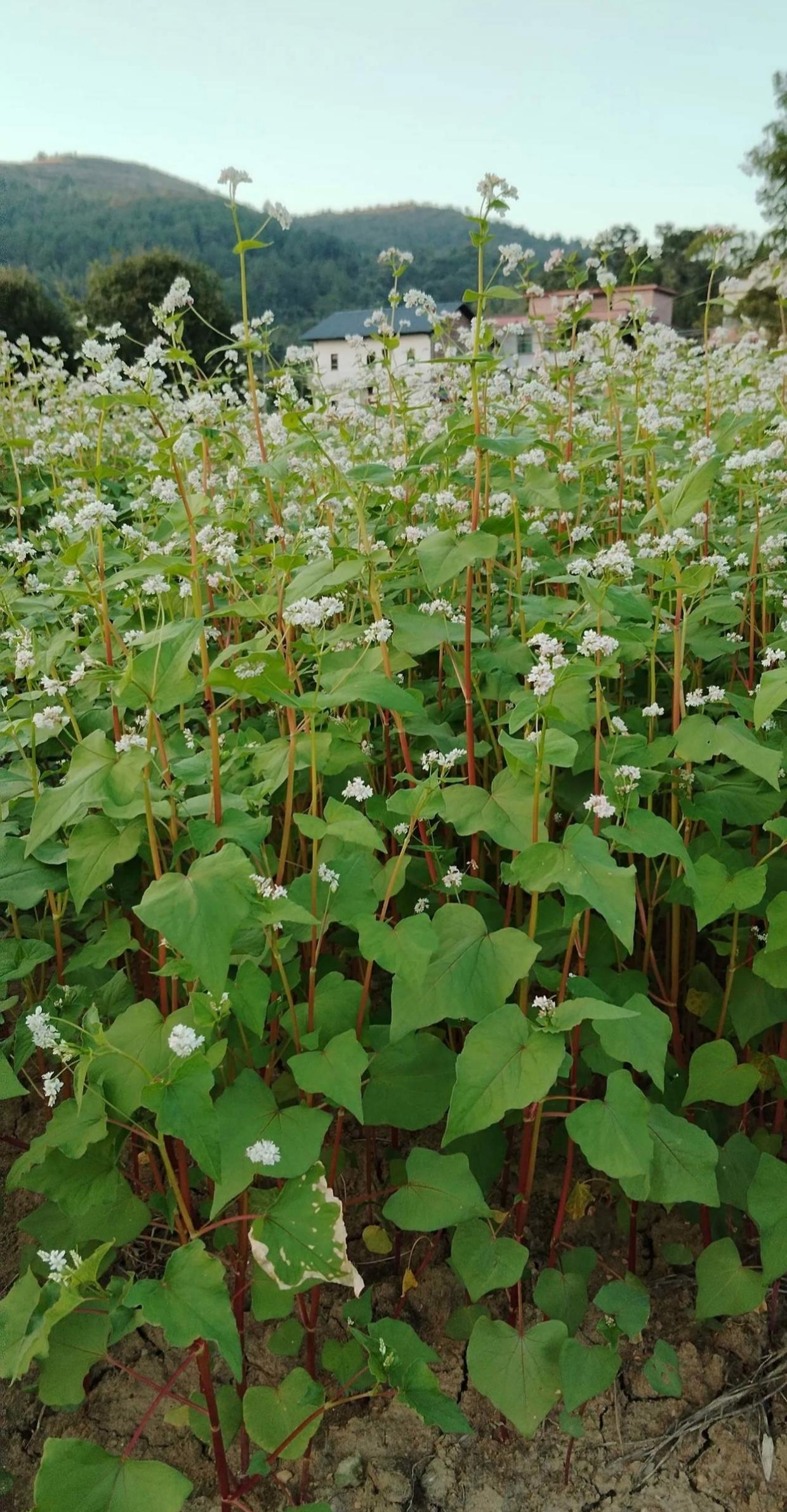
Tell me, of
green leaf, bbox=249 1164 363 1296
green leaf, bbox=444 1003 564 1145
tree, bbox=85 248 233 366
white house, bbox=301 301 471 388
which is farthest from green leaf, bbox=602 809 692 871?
tree, bbox=85 248 233 366

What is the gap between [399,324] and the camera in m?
3.83

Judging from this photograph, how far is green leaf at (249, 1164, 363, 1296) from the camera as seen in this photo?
1709 mm

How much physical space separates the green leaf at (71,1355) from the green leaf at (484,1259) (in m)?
0.76

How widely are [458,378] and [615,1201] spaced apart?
10.3 ft

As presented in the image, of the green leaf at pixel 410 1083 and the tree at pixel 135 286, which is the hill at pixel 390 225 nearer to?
the tree at pixel 135 286

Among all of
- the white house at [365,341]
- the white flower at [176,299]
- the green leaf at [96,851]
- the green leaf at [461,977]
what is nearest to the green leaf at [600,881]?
the green leaf at [461,977]

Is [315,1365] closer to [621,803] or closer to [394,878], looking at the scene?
[394,878]

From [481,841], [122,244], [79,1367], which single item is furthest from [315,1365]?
[122,244]

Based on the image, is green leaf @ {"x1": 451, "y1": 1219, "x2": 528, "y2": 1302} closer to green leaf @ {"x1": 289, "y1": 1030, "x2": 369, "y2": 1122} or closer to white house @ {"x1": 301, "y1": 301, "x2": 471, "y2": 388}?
green leaf @ {"x1": 289, "y1": 1030, "x2": 369, "y2": 1122}

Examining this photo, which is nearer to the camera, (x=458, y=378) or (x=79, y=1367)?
(x=79, y=1367)

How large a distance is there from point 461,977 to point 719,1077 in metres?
0.75

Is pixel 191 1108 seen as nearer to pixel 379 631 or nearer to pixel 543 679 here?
pixel 543 679

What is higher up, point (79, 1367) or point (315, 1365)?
point (79, 1367)

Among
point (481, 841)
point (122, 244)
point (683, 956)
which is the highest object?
point (122, 244)
